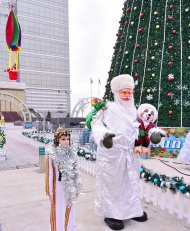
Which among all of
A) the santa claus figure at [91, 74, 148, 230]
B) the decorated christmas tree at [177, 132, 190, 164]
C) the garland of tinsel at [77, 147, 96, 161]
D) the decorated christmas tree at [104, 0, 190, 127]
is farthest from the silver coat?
the decorated christmas tree at [104, 0, 190, 127]

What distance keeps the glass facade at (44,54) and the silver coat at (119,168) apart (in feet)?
271

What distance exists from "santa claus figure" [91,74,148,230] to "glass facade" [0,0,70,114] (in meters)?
82.6

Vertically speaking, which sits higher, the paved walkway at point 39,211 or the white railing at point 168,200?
the white railing at point 168,200

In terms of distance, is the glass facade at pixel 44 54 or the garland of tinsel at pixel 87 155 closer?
the garland of tinsel at pixel 87 155

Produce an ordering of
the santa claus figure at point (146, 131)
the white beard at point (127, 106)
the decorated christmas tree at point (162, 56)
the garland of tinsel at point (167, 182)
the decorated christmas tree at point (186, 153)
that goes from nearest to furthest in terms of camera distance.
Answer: the santa claus figure at point (146, 131)
the white beard at point (127, 106)
the garland of tinsel at point (167, 182)
the decorated christmas tree at point (186, 153)
the decorated christmas tree at point (162, 56)

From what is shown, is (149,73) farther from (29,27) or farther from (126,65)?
(29,27)

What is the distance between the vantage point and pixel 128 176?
3588 millimetres

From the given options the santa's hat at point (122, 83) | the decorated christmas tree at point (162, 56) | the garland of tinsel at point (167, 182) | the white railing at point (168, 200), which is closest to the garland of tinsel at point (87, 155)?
the white railing at point (168, 200)

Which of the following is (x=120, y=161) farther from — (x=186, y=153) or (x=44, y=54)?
(x=44, y=54)

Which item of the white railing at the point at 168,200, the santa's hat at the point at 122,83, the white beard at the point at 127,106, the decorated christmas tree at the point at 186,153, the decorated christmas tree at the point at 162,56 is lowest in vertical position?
the white railing at the point at 168,200

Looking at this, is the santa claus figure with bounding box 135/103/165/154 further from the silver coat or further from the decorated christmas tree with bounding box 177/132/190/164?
the decorated christmas tree with bounding box 177/132/190/164

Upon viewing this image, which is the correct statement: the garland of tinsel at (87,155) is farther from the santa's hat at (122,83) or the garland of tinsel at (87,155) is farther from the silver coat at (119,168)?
the santa's hat at (122,83)

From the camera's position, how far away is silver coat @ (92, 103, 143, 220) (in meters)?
3.57

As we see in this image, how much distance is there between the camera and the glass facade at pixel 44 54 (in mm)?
83812
